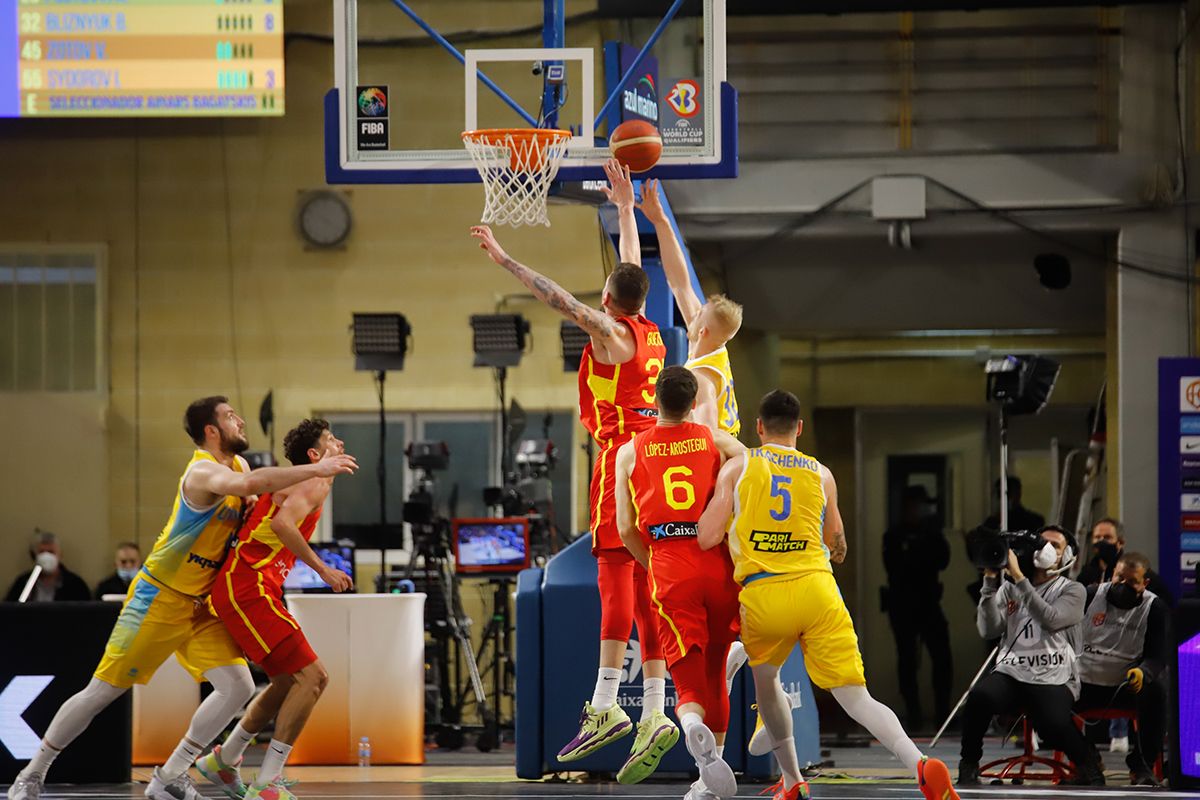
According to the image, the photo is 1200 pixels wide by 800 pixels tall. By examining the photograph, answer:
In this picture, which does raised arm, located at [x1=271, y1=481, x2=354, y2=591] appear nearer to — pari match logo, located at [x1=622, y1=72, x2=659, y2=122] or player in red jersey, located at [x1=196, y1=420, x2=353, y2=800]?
player in red jersey, located at [x1=196, y1=420, x2=353, y2=800]

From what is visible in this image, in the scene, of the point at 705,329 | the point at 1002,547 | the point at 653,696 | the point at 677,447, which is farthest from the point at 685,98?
the point at 1002,547

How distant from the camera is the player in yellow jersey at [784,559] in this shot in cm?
680

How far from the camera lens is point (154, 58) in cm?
1478

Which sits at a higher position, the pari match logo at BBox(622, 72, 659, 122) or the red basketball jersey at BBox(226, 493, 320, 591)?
the pari match logo at BBox(622, 72, 659, 122)

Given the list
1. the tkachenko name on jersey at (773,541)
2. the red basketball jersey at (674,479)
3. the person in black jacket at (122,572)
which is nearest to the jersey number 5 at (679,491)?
the red basketball jersey at (674,479)

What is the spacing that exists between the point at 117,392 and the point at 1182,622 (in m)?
10.3

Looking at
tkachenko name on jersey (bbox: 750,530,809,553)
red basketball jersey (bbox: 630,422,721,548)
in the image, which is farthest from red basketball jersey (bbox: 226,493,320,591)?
tkachenko name on jersey (bbox: 750,530,809,553)

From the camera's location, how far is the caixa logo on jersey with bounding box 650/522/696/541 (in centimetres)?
700

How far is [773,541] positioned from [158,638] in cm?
300

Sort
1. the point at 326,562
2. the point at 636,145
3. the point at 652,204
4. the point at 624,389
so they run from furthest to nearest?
the point at 326,562
the point at 652,204
the point at 636,145
the point at 624,389

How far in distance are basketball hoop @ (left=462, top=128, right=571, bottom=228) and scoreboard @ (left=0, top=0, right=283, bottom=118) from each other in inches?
273

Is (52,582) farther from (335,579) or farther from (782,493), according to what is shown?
(782,493)

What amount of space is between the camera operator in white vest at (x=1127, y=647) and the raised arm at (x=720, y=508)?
451 centimetres

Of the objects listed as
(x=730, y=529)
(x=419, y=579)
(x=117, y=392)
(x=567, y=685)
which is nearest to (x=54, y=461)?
(x=117, y=392)
